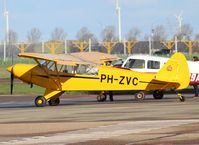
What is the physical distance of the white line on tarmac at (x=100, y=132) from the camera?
1577 cm

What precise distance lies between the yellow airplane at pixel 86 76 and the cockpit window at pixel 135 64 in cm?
518

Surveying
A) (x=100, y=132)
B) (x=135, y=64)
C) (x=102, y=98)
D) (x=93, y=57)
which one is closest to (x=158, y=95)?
(x=102, y=98)

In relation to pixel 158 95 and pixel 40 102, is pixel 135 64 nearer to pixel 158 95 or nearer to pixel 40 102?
pixel 158 95

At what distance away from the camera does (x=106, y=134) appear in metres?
16.7

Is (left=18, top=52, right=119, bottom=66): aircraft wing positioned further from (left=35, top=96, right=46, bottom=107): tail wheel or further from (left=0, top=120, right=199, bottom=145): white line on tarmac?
(left=0, top=120, right=199, bottom=145): white line on tarmac

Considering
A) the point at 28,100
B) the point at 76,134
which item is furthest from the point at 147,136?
the point at 28,100

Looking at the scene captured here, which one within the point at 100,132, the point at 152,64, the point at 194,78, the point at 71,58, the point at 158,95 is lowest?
the point at 100,132

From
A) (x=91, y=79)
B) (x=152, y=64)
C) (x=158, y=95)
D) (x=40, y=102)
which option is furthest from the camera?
(x=152, y=64)

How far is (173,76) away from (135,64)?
20.8ft

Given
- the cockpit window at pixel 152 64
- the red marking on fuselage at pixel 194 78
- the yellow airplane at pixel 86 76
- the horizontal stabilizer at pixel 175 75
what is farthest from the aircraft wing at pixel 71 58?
the red marking on fuselage at pixel 194 78

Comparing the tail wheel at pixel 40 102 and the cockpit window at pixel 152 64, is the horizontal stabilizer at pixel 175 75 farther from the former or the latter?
the cockpit window at pixel 152 64

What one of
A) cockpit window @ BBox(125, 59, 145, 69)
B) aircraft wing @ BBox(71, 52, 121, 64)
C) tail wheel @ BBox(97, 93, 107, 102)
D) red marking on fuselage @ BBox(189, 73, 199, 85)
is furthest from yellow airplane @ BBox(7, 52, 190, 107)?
cockpit window @ BBox(125, 59, 145, 69)

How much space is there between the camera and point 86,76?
2938 cm

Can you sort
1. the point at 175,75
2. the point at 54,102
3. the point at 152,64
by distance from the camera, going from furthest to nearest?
the point at 152,64
the point at 54,102
the point at 175,75
